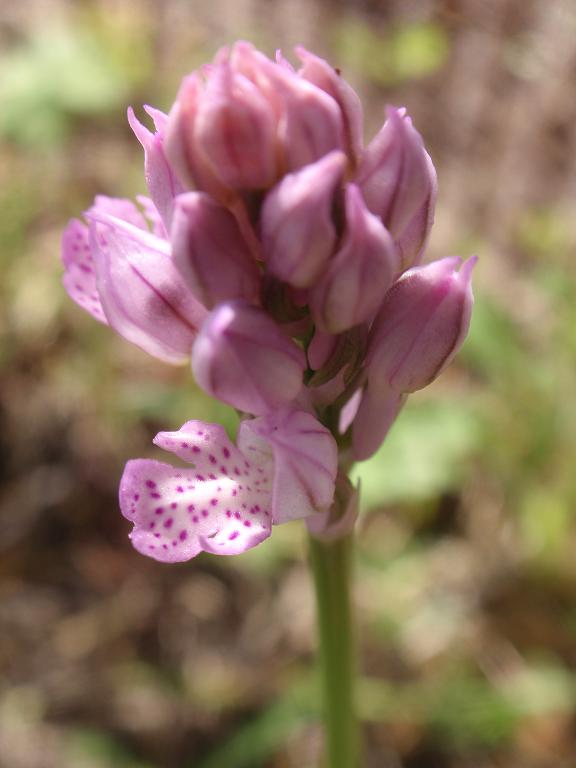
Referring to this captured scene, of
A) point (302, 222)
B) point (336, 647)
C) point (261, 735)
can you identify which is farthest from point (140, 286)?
point (261, 735)

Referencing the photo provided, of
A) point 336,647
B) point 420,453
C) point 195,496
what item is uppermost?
point 195,496

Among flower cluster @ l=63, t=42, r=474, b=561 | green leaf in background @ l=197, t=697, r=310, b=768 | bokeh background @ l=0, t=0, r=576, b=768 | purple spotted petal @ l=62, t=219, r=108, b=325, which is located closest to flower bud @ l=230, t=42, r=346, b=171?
flower cluster @ l=63, t=42, r=474, b=561

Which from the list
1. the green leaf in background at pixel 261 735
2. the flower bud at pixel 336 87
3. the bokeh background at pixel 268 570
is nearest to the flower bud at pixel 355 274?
the flower bud at pixel 336 87

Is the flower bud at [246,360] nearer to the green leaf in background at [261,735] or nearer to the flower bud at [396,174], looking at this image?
the flower bud at [396,174]

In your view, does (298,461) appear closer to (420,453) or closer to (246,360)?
(246,360)

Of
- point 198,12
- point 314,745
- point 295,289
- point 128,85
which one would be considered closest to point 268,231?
point 295,289

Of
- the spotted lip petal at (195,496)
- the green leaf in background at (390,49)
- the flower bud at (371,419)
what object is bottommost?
the green leaf in background at (390,49)

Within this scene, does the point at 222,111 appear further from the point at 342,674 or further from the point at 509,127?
the point at 509,127

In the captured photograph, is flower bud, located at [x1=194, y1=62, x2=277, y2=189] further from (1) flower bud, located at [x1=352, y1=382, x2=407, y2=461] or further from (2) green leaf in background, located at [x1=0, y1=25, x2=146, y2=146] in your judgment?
(2) green leaf in background, located at [x1=0, y1=25, x2=146, y2=146]
